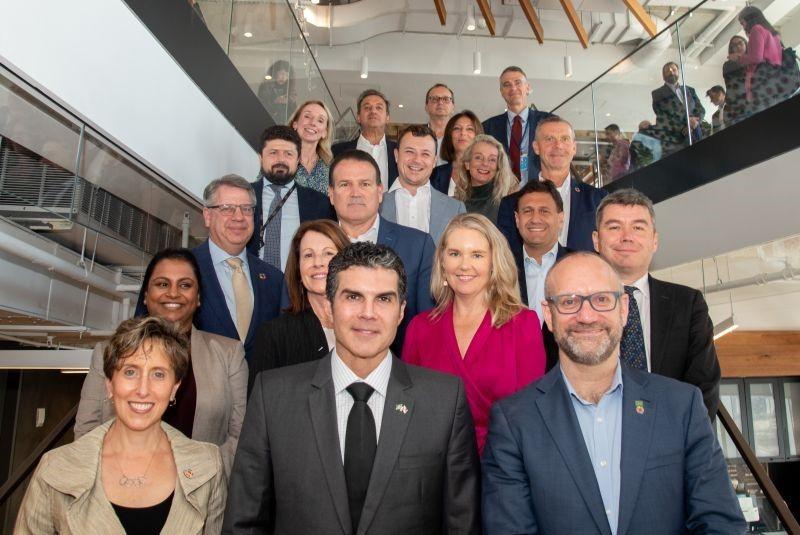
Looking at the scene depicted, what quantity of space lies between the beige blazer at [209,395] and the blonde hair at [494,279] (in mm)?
841

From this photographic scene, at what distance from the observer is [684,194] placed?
6652 mm

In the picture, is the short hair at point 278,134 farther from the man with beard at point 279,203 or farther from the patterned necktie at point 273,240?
the patterned necktie at point 273,240

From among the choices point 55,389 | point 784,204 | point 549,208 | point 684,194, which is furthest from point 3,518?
point 784,204

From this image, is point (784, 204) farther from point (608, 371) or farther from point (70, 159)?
point (70, 159)

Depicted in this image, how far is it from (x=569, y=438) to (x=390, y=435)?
56 centimetres

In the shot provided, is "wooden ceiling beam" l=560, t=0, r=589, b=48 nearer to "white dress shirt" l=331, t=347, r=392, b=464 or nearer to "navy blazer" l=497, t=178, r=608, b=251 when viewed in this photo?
"navy blazer" l=497, t=178, r=608, b=251

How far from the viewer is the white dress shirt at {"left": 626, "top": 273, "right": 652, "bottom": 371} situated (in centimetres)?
283

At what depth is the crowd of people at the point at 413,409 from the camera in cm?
202

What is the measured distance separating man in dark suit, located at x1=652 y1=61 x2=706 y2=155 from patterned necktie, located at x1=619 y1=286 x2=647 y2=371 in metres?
4.29

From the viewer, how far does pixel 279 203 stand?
13.2ft

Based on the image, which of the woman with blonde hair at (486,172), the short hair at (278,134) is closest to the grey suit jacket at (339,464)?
the short hair at (278,134)

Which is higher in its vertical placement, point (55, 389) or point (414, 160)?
point (414, 160)

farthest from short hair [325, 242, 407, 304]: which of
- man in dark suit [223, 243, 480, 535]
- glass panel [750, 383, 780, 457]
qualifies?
glass panel [750, 383, 780, 457]

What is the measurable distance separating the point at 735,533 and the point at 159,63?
414cm
